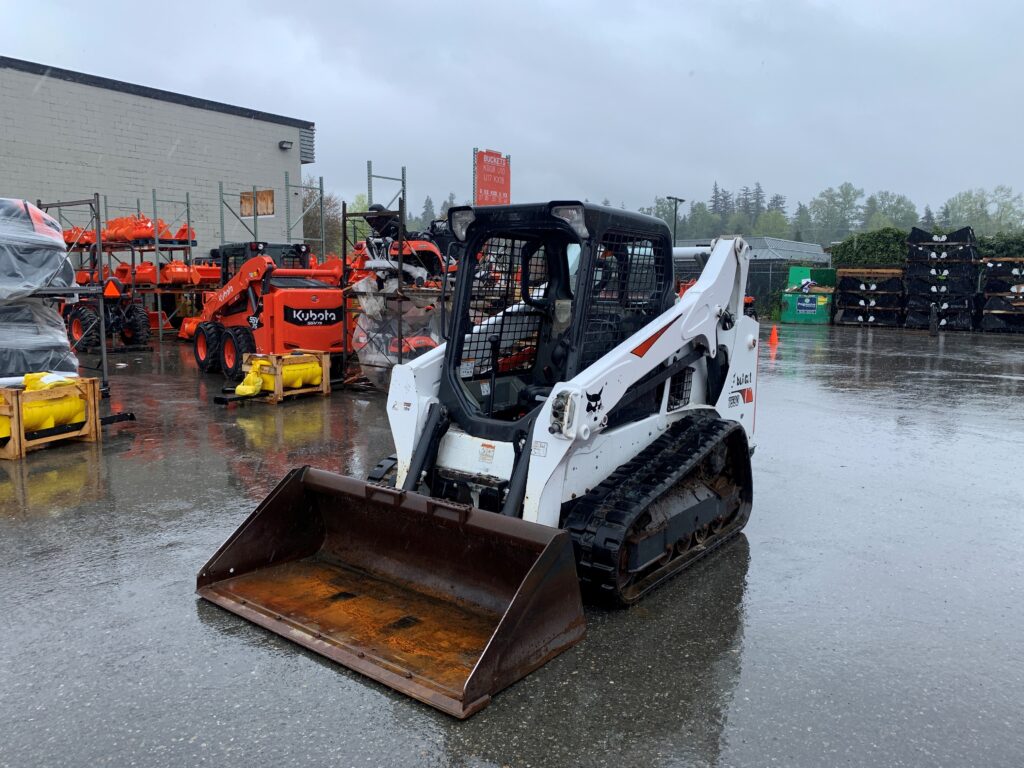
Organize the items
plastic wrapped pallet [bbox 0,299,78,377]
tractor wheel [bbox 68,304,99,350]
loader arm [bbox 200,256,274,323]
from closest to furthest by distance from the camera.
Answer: plastic wrapped pallet [bbox 0,299,78,377]
loader arm [bbox 200,256,274,323]
tractor wheel [bbox 68,304,99,350]

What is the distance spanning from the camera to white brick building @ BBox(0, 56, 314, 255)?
24.3m

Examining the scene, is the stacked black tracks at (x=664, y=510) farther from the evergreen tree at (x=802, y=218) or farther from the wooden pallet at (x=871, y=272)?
the evergreen tree at (x=802, y=218)

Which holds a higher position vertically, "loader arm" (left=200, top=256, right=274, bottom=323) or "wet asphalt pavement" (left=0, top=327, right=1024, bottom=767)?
"loader arm" (left=200, top=256, right=274, bottom=323)

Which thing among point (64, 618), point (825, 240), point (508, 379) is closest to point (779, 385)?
point (508, 379)

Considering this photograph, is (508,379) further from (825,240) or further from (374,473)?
(825,240)

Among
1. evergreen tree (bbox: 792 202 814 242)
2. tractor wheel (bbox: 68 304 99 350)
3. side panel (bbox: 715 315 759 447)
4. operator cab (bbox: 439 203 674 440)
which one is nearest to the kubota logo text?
tractor wheel (bbox: 68 304 99 350)

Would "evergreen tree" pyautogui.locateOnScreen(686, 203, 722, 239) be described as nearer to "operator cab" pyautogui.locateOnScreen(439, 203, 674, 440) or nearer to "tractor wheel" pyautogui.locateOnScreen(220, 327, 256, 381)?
"tractor wheel" pyautogui.locateOnScreen(220, 327, 256, 381)

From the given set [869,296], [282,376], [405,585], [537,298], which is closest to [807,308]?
[869,296]

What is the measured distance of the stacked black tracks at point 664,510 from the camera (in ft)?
14.0

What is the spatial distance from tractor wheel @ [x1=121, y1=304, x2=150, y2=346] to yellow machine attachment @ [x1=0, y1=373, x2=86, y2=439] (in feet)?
33.0

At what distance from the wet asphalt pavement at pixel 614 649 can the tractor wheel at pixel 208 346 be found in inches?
246

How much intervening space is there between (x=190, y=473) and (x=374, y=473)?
2920mm

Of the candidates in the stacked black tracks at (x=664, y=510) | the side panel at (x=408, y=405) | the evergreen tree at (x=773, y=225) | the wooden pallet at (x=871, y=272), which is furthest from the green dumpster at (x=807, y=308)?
the evergreen tree at (x=773, y=225)

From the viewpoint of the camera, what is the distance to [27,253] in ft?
31.3
